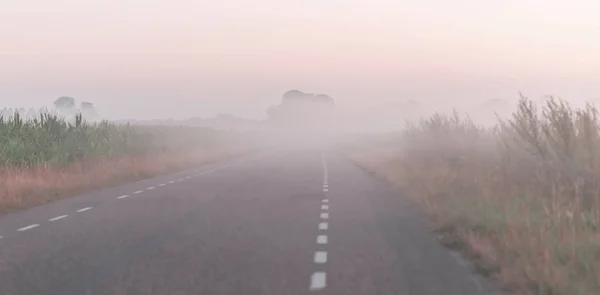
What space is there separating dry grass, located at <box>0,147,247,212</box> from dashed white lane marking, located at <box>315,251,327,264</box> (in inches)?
365

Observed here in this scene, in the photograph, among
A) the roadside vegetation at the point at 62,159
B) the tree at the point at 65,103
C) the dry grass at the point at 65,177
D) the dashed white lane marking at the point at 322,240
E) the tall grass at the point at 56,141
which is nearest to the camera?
the dashed white lane marking at the point at 322,240

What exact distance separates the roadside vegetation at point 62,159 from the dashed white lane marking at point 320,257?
366 inches

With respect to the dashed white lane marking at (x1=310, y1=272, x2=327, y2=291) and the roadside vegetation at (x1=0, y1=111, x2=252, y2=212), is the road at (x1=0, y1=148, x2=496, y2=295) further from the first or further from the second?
the roadside vegetation at (x1=0, y1=111, x2=252, y2=212)

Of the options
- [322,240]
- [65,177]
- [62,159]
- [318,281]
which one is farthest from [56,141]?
[318,281]

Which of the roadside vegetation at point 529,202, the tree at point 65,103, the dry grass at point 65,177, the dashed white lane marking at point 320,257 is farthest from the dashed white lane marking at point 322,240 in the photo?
the tree at point 65,103

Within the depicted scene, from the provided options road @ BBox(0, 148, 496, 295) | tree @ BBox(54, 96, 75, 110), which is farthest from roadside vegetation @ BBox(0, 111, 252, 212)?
tree @ BBox(54, 96, 75, 110)

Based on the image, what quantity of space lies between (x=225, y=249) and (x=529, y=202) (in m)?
6.51

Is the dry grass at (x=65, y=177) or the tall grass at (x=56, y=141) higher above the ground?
the tall grass at (x=56, y=141)

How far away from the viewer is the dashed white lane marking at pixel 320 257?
1024cm

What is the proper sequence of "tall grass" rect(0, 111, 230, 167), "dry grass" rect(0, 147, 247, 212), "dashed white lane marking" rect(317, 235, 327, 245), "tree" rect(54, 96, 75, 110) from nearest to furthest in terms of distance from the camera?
"dashed white lane marking" rect(317, 235, 327, 245) → "dry grass" rect(0, 147, 247, 212) → "tall grass" rect(0, 111, 230, 167) → "tree" rect(54, 96, 75, 110)

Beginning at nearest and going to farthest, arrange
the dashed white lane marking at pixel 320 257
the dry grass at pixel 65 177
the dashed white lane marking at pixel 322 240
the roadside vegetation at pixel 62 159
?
the dashed white lane marking at pixel 320 257 → the dashed white lane marking at pixel 322 240 → the dry grass at pixel 65 177 → the roadside vegetation at pixel 62 159

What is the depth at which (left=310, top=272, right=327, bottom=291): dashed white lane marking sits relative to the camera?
27.8 ft

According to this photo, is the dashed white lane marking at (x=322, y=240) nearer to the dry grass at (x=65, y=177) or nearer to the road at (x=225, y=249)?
the road at (x=225, y=249)

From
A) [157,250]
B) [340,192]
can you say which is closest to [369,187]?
[340,192]
